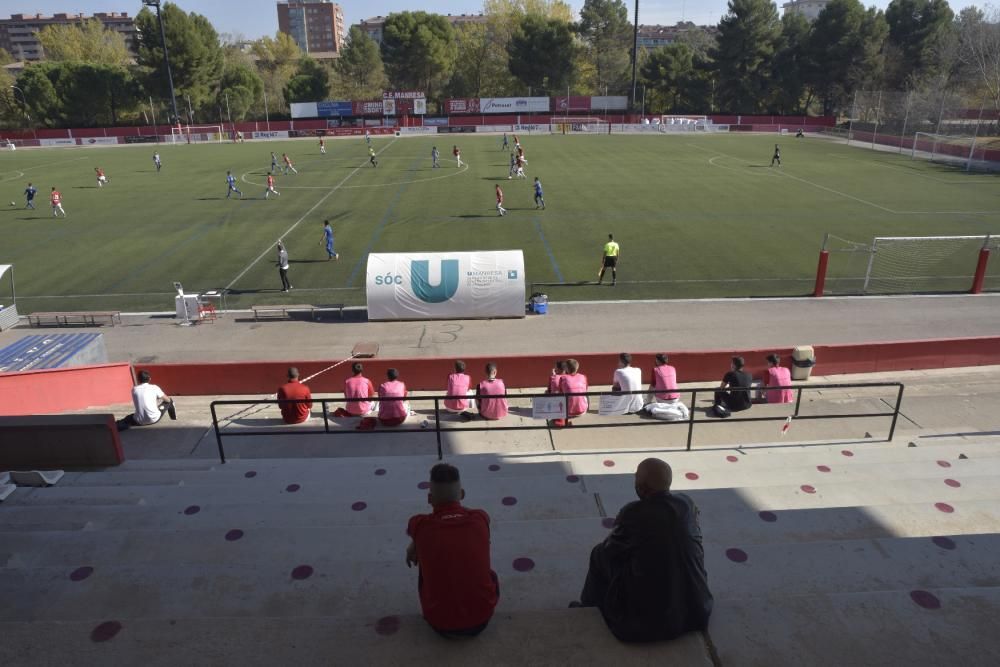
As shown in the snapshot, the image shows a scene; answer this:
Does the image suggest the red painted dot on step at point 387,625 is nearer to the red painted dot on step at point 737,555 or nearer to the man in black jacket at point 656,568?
the man in black jacket at point 656,568

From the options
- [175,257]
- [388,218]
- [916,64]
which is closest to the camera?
[175,257]

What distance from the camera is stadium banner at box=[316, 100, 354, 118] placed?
90375 mm

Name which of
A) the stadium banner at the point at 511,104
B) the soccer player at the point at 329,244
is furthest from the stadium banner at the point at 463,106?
the soccer player at the point at 329,244

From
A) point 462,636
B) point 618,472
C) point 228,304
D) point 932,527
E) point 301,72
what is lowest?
point 228,304

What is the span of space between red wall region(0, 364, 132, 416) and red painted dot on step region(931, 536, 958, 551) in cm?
1488

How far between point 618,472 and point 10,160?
2879 inches

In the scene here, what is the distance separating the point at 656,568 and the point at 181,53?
101282 millimetres

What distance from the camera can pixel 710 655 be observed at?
412cm

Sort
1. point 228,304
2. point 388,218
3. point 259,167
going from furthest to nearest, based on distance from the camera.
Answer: point 259,167 < point 388,218 < point 228,304

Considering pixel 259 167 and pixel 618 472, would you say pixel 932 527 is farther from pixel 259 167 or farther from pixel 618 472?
pixel 259 167

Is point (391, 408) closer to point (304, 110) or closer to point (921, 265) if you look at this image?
point (921, 265)

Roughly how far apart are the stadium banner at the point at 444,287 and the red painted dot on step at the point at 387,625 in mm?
14606

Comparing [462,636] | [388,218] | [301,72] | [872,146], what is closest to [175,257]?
[388,218]

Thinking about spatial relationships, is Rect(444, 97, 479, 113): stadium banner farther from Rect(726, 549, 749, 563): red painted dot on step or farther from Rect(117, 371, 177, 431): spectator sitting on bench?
Rect(726, 549, 749, 563): red painted dot on step
